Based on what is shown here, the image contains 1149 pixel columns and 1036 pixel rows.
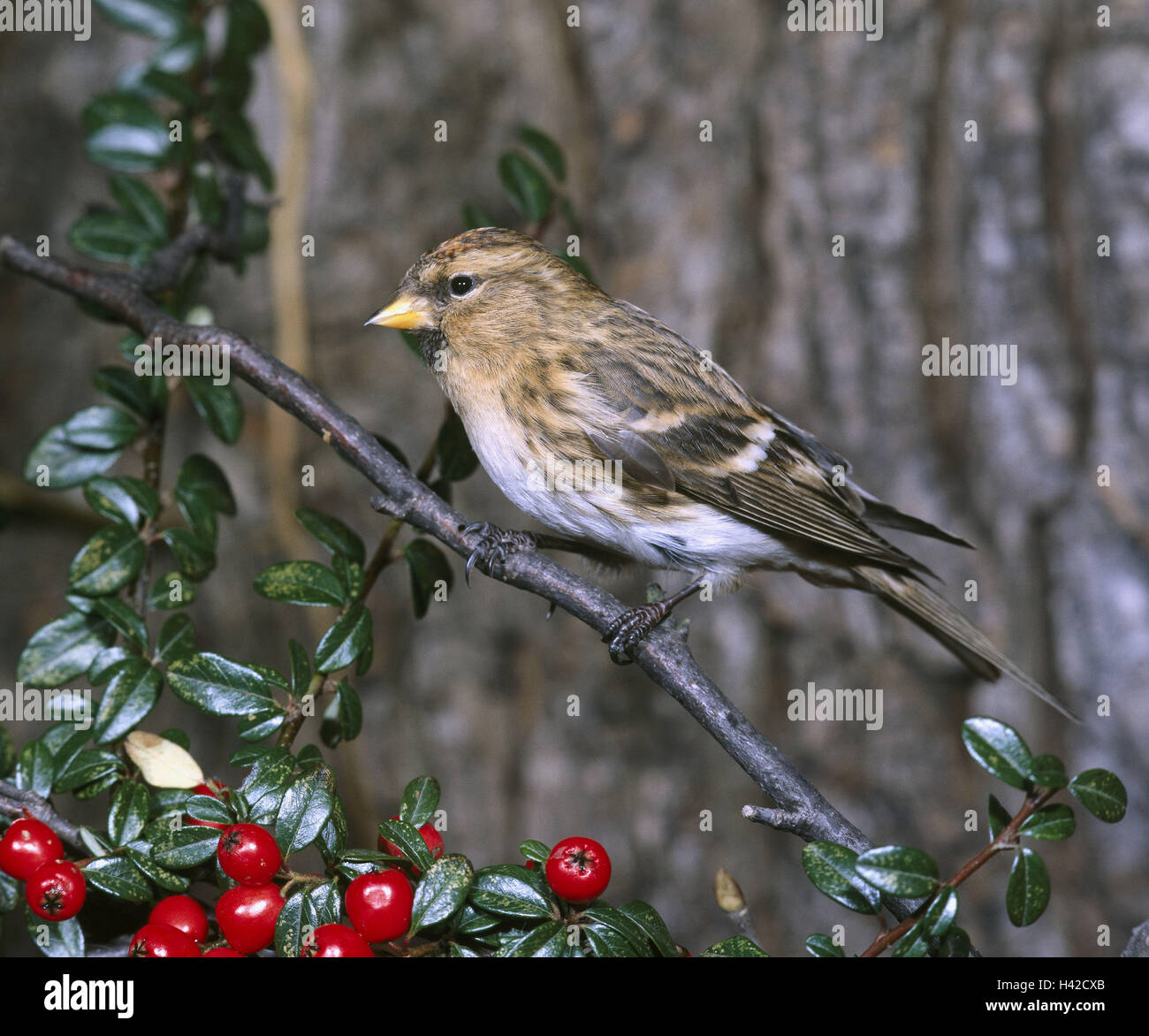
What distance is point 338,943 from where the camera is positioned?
2.14 ft

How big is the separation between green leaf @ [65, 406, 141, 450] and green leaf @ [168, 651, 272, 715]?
1.22ft

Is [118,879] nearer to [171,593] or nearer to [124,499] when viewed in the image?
[171,593]

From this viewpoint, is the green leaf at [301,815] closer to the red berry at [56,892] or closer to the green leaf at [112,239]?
the red berry at [56,892]

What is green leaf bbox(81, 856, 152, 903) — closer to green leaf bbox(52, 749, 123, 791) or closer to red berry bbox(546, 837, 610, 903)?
green leaf bbox(52, 749, 123, 791)

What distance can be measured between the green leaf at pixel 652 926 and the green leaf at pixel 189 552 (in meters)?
0.57

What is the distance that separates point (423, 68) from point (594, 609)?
4.22 feet

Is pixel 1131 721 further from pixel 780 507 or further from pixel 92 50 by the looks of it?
pixel 92 50

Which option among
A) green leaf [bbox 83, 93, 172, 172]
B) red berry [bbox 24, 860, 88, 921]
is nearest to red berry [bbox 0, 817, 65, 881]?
red berry [bbox 24, 860, 88, 921]

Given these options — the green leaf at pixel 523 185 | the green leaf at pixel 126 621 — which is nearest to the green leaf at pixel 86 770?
the green leaf at pixel 126 621

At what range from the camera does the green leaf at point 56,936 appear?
2.52ft

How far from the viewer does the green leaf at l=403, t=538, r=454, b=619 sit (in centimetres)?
100

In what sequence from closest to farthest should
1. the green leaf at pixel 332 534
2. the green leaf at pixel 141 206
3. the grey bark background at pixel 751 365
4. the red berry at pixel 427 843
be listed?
1. the red berry at pixel 427 843
2. the green leaf at pixel 332 534
3. the green leaf at pixel 141 206
4. the grey bark background at pixel 751 365

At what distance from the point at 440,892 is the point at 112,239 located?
952 mm
